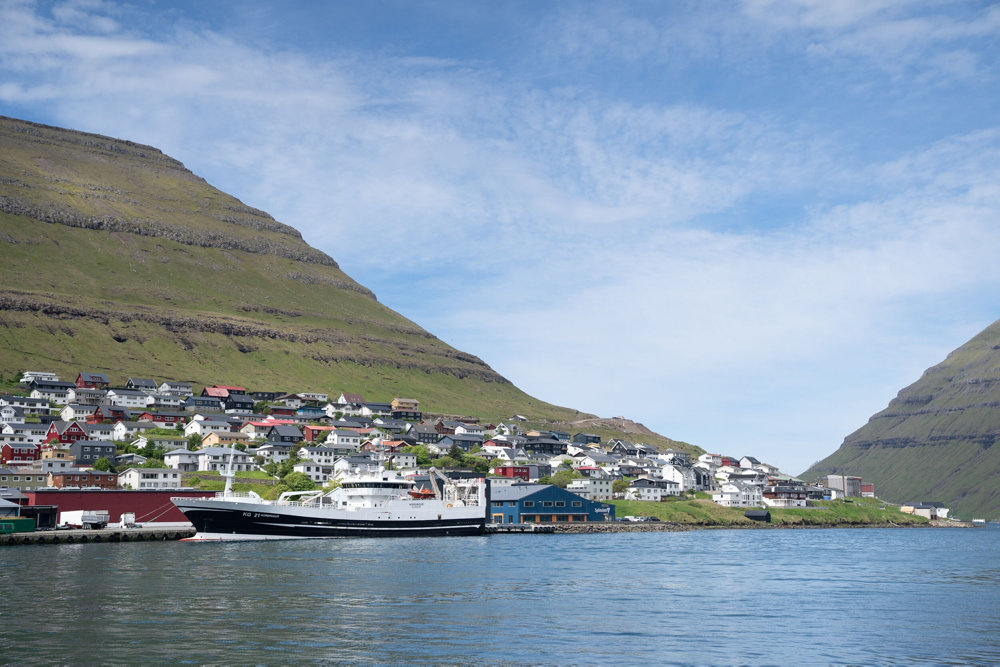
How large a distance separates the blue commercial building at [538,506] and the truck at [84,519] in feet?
137

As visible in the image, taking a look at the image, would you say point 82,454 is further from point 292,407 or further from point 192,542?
point 292,407

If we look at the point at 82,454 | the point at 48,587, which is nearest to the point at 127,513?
the point at 82,454

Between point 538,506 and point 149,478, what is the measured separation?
1758 inches

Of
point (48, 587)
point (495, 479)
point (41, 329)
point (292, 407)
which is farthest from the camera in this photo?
point (41, 329)

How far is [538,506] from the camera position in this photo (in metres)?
105

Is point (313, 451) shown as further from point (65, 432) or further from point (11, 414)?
point (11, 414)

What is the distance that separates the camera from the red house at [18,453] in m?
108

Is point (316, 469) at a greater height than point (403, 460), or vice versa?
point (403, 460)

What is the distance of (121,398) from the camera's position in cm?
14475

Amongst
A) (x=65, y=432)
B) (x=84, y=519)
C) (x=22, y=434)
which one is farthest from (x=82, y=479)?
(x=22, y=434)

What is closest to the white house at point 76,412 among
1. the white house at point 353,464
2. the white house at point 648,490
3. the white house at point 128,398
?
the white house at point 128,398

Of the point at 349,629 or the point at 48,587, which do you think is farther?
the point at 48,587

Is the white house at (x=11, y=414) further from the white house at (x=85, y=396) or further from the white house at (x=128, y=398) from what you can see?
the white house at (x=128, y=398)

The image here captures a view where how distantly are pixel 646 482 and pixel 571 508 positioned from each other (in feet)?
84.4
